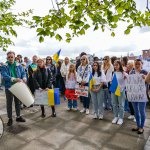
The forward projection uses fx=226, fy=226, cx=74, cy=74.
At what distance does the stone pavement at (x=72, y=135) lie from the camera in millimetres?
4957

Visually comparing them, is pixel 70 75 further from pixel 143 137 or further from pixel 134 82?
pixel 143 137

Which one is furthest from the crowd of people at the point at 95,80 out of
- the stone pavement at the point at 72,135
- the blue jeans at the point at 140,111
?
the stone pavement at the point at 72,135

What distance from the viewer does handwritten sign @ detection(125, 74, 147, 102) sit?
17.8ft

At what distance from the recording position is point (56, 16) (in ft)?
11.1

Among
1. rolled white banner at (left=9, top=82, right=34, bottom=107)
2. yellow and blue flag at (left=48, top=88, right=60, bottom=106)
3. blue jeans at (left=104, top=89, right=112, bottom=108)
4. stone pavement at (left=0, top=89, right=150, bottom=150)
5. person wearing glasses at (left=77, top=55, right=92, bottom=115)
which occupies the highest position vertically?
person wearing glasses at (left=77, top=55, right=92, bottom=115)

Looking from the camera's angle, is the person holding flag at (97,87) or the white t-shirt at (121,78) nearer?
the white t-shirt at (121,78)

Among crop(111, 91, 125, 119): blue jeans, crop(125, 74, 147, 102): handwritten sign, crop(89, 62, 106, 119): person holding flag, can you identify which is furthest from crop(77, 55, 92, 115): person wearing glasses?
crop(125, 74, 147, 102): handwritten sign

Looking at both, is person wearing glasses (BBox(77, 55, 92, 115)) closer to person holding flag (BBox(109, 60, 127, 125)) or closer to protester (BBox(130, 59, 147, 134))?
person holding flag (BBox(109, 60, 127, 125))

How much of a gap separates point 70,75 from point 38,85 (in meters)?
1.44

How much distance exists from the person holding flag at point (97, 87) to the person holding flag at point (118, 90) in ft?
1.64

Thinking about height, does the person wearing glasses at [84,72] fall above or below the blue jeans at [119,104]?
above

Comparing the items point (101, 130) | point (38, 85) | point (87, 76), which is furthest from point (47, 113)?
point (101, 130)

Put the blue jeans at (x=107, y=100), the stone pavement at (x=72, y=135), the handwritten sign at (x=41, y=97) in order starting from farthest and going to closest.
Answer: the blue jeans at (x=107, y=100)
the handwritten sign at (x=41, y=97)
the stone pavement at (x=72, y=135)

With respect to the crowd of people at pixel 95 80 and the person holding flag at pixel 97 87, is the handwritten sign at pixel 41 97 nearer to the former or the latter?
the crowd of people at pixel 95 80
